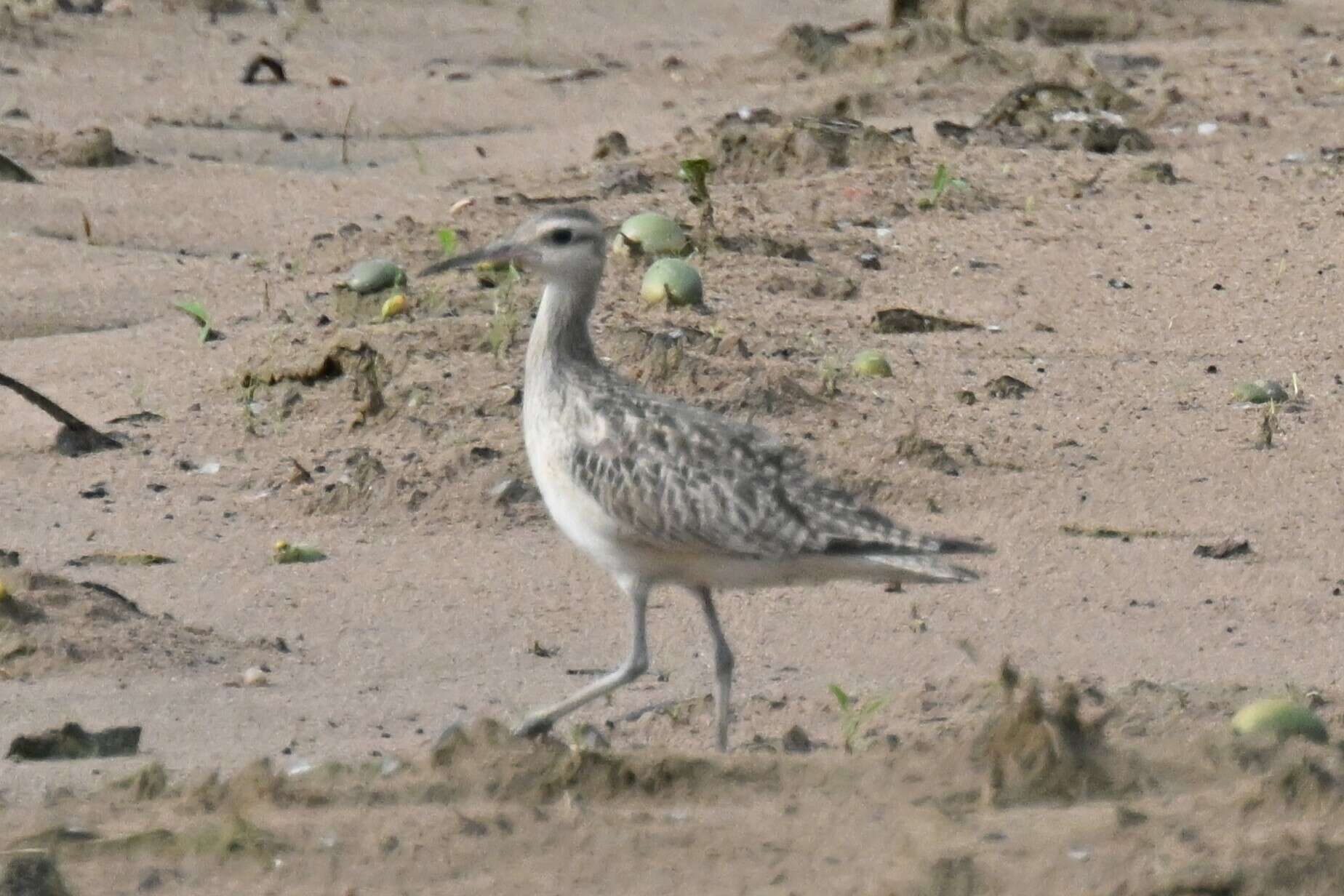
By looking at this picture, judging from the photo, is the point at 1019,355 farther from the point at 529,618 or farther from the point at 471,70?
the point at 471,70

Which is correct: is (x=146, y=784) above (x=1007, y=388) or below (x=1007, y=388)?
above

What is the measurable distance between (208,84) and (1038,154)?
5.73 metres

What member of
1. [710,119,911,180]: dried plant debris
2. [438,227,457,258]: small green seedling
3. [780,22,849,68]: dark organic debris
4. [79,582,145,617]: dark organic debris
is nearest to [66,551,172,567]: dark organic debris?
[79,582,145,617]: dark organic debris

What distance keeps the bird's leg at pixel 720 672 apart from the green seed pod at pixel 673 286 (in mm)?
3202

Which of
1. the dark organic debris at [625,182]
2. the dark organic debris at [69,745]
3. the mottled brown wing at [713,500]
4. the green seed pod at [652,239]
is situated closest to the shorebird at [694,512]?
the mottled brown wing at [713,500]

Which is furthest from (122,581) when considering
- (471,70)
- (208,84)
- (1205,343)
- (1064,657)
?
(471,70)

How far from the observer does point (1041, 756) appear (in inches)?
183

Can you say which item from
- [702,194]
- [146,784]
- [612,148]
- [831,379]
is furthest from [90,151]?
[146,784]

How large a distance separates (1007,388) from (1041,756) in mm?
4067

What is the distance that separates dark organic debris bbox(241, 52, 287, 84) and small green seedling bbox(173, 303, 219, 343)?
584 centimetres

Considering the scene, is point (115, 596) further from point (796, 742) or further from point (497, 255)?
point (796, 742)

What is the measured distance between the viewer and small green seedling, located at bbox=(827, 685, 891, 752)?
526cm

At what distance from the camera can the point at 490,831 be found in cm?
436

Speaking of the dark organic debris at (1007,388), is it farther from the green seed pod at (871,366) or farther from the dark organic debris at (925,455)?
the dark organic debris at (925,455)
